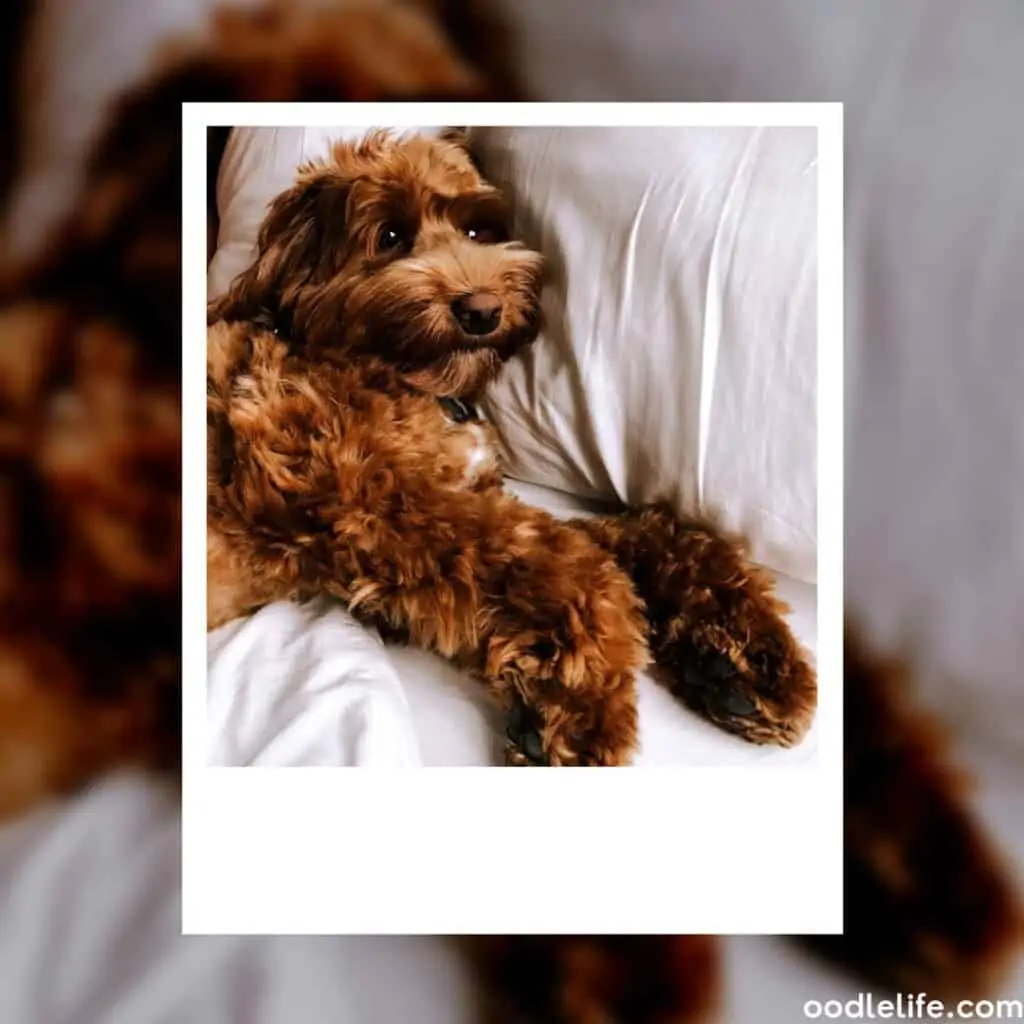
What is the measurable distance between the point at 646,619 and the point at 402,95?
0.33 metres

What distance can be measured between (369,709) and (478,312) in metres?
0.23

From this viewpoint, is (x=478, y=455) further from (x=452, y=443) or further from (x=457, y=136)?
(x=457, y=136)

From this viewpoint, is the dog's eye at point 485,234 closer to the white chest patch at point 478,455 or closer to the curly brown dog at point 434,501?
the curly brown dog at point 434,501

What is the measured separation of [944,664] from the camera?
1.85ft

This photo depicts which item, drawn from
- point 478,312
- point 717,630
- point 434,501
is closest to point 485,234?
point 478,312

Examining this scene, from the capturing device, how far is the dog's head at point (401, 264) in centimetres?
57

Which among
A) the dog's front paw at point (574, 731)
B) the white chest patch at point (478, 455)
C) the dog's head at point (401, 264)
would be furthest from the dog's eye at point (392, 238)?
the dog's front paw at point (574, 731)

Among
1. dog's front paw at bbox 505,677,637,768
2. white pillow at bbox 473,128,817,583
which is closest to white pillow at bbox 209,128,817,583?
white pillow at bbox 473,128,817,583

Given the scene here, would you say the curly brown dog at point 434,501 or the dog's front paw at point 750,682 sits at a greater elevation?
the curly brown dog at point 434,501

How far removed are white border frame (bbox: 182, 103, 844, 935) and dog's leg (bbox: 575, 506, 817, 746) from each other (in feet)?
0.07

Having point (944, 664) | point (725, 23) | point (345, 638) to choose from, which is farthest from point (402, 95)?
point (944, 664)

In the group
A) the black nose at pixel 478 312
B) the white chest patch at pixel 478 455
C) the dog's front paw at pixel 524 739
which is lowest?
the dog's front paw at pixel 524 739

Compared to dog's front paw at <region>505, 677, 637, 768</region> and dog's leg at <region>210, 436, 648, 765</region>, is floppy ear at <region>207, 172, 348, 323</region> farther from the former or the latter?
dog's front paw at <region>505, 677, 637, 768</region>

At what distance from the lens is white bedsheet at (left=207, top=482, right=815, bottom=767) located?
21.9 inches
